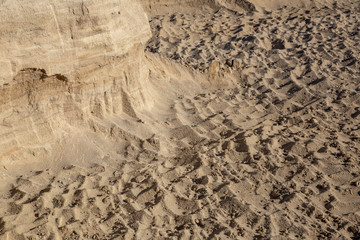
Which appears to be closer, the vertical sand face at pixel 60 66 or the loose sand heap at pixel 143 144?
the loose sand heap at pixel 143 144

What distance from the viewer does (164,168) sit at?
492cm

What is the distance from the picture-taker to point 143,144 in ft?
17.3

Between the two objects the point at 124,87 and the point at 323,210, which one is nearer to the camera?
the point at 323,210

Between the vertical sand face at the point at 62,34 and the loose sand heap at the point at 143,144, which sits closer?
the loose sand heap at the point at 143,144

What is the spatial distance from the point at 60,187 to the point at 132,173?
72cm

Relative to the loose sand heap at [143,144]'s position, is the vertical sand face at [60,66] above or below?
above

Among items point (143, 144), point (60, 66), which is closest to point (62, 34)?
point (60, 66)

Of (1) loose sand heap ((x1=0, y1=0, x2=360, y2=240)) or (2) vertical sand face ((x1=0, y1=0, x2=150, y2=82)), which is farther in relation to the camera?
(2) vertical sand face ((x1=0, y1=0, x2=150, y2=82))

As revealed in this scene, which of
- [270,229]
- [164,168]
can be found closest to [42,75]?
[164,168]

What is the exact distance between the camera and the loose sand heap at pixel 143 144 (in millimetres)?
4227

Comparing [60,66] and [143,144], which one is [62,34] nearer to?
[60,66]

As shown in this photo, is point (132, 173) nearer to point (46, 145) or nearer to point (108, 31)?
point (46, 145)

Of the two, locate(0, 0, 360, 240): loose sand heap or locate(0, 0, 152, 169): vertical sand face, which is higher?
locate(0, 0, 152, 169): vertical sand face

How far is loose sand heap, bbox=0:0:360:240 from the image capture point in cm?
423
